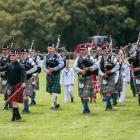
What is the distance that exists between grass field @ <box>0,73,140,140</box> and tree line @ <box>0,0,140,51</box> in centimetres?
3662

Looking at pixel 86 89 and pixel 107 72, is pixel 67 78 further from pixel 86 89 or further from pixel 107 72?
pixel 86 89

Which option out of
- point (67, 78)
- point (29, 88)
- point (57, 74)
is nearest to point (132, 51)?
point (67, 78)

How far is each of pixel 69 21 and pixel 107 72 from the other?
3789 cm

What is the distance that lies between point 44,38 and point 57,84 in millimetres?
38079

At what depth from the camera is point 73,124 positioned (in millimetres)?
13023

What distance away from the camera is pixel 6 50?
55.9ft

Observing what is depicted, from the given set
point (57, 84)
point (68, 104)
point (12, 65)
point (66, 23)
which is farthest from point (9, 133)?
point (66, 23)

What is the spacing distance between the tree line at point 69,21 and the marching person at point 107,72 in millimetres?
36826

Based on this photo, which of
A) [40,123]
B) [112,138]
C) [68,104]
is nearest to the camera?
[112,138]

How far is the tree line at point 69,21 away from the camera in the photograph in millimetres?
53344

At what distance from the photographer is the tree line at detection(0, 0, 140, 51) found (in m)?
53.3

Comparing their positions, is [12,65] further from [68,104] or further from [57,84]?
[68,104]

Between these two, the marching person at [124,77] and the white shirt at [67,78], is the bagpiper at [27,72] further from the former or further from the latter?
the marching person at [124,77]

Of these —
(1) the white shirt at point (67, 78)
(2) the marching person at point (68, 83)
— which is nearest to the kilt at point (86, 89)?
(2) the marching person at point (68, 83)
